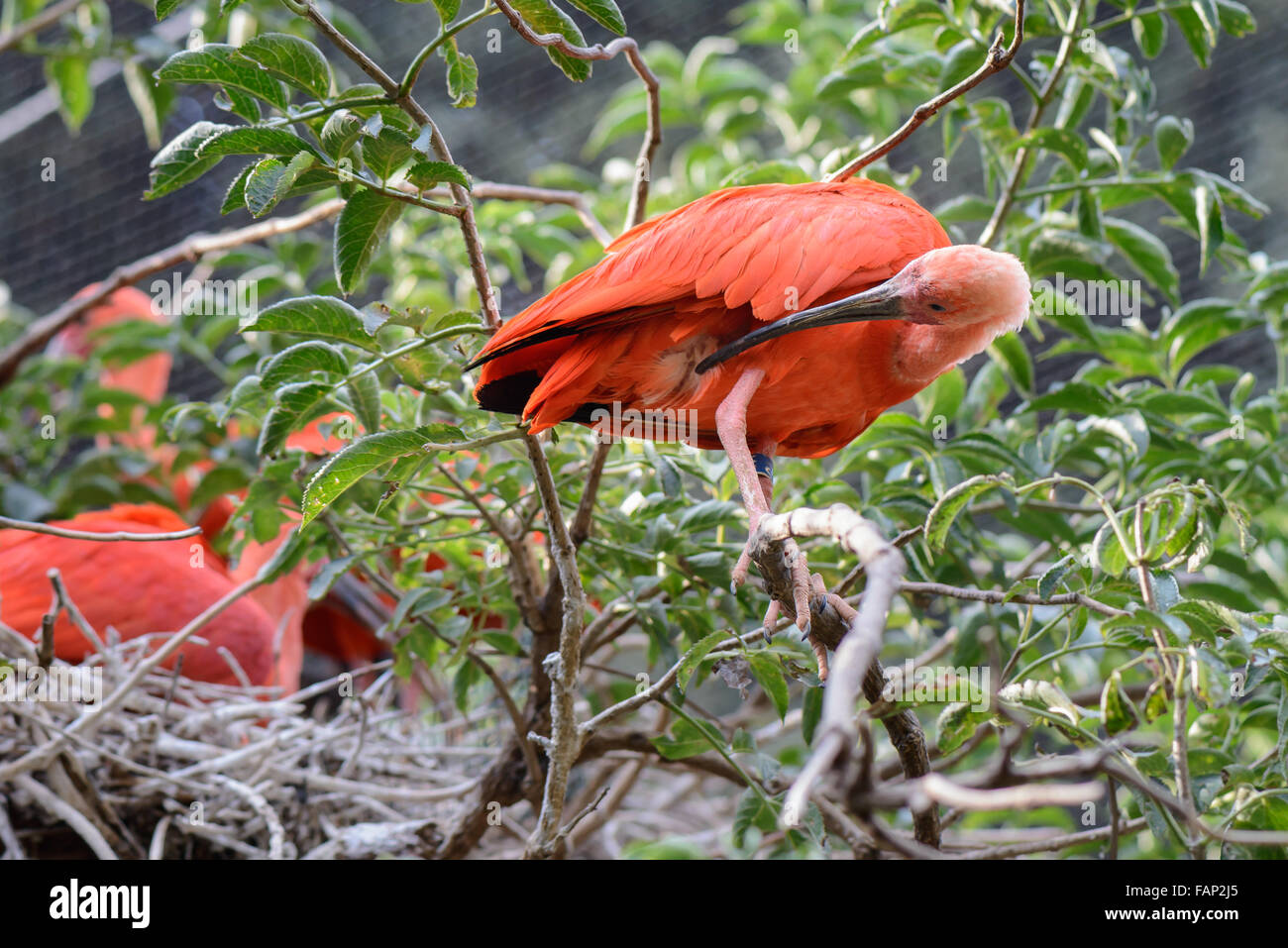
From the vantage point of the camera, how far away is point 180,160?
89 cm

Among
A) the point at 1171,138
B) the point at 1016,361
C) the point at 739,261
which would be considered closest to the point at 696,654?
the point at 739,261

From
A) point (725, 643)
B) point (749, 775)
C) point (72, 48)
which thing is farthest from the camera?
point (72, 48)

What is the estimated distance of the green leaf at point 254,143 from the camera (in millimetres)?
845

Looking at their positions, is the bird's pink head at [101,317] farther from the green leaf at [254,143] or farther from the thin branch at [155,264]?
the green leaf at [254,143]

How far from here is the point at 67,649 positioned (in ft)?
5.34

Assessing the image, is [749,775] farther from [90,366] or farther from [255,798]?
[90,366]

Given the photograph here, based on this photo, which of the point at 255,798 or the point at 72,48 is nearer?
the point at 255,798

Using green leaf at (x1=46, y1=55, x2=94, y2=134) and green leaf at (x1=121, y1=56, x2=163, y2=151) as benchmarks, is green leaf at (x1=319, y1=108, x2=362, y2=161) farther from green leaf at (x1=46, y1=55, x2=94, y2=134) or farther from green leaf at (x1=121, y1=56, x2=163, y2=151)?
green leaf at (x1=46, y1=55, x2=94, y2=134)

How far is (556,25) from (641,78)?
0.28m

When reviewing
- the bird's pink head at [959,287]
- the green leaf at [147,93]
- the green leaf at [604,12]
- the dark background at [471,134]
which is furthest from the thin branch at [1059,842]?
the dark background at [471,134]
